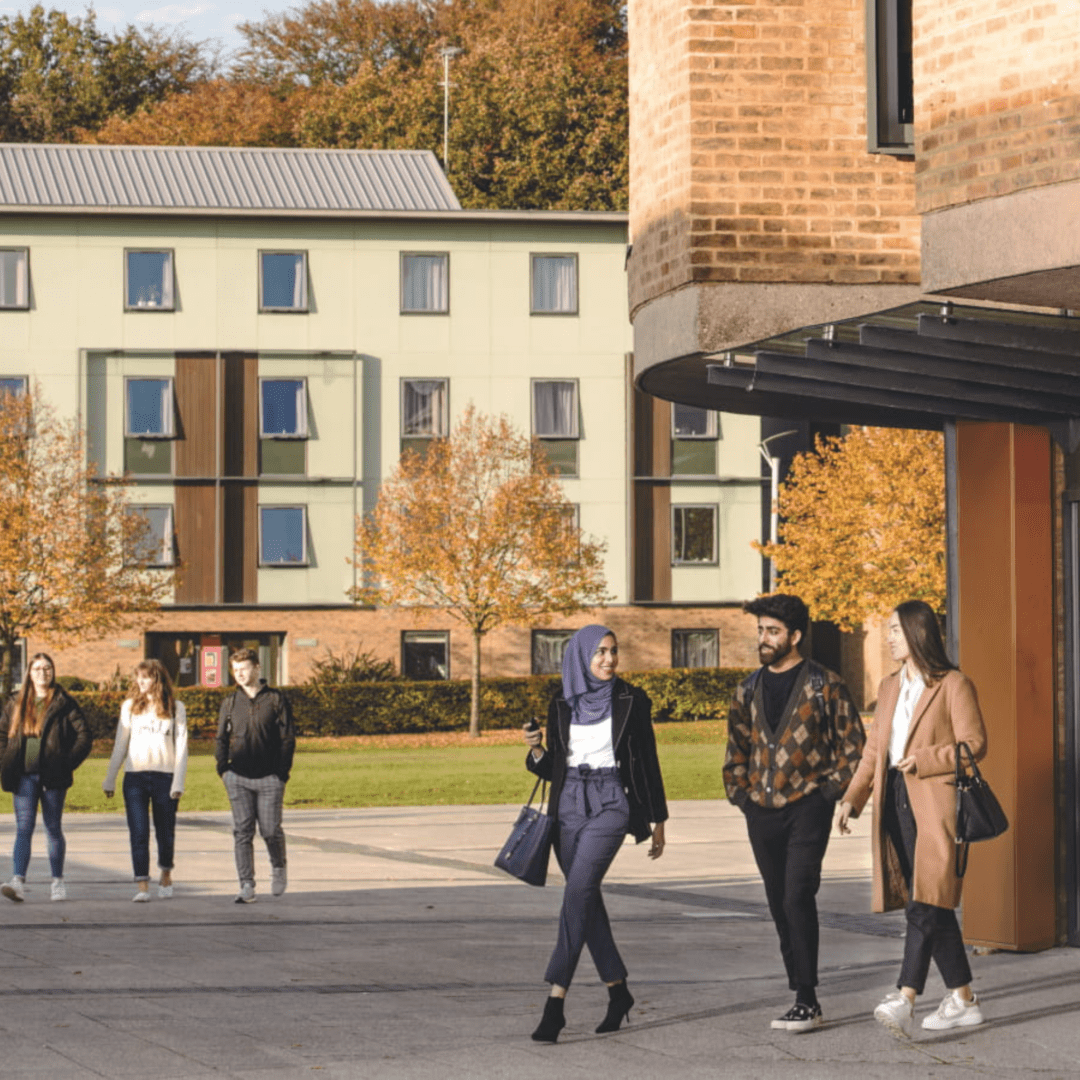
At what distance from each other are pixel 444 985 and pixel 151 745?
15.7ft

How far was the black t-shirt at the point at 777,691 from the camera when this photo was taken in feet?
30.7

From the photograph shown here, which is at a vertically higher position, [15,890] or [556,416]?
[556,416]

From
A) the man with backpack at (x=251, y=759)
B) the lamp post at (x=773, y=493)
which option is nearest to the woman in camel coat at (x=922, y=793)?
the man with backpack at (x=251, y=759)

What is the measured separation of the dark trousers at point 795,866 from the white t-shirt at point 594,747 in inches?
27.0

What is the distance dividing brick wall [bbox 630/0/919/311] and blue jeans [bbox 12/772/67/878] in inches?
237

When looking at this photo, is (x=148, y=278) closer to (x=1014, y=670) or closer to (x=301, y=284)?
(x=301, y=284)

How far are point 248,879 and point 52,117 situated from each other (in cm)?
5532

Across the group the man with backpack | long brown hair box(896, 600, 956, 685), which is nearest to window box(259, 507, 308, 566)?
the man with backpack

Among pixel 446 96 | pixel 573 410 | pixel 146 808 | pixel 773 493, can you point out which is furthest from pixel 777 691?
pixel 446 96

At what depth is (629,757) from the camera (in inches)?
359

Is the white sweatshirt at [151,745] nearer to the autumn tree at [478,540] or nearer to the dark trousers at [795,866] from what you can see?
the dark trousers at [795,866]

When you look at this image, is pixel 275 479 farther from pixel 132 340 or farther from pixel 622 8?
pixel 622 8

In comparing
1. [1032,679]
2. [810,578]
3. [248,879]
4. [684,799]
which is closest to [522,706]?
[810,578]

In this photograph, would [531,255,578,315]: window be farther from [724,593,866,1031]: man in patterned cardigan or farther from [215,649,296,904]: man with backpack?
[724,593,866,1031]: man in patterned cardigan
